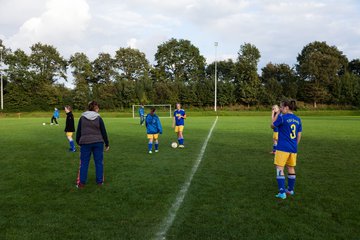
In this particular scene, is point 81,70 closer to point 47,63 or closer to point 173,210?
point 47,63

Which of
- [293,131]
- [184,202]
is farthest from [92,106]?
[293,131]

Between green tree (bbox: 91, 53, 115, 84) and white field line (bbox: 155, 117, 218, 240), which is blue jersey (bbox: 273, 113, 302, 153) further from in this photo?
green tree (bbox: 91, 53, 115, 84)

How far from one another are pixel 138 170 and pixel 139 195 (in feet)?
7.60

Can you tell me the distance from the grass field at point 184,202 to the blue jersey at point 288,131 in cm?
100

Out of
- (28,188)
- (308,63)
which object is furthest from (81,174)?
(308,63)

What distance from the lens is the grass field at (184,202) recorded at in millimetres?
4316

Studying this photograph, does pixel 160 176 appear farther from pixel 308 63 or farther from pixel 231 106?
pixel 308 63

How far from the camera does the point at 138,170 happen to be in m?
8.29

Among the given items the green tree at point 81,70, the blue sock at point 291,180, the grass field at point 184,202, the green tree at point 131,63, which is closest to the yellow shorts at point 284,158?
the blue sock at point 291,180

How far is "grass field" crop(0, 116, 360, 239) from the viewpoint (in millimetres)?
4316

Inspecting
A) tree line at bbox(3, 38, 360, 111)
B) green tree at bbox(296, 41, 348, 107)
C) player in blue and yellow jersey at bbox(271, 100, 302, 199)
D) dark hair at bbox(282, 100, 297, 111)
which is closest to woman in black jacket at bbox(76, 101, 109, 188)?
player in blue and yellow jersey at bbox(271, 100, 302, 199)

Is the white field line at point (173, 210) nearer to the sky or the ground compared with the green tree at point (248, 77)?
nearer to the ground

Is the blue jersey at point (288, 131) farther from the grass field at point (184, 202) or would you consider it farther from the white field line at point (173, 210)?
the white field line at point (173, 210)

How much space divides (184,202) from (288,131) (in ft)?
7.81
